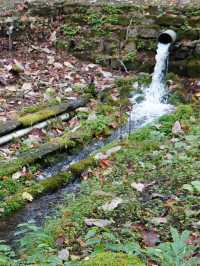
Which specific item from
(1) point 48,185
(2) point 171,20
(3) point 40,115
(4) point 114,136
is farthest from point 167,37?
(1) point 48,185

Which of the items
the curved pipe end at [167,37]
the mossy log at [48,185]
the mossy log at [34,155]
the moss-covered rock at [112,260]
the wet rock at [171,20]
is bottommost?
the mossy log at [48,185]

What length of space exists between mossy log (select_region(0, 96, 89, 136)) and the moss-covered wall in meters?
1.96

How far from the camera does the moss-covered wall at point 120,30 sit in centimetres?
970

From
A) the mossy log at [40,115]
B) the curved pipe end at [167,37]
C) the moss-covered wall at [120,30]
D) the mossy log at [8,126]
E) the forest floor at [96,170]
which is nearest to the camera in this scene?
the forest floor at [96,170]

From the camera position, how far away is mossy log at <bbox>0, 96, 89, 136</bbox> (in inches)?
283

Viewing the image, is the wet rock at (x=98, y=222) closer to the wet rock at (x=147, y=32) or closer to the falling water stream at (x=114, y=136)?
the falling water stream at (x=114, y=136)

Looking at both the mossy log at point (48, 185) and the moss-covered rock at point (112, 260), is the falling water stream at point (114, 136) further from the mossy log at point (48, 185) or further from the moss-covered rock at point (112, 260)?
the moss-covered rock at point (112, 260)

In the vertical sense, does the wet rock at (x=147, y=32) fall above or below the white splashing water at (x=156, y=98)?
above

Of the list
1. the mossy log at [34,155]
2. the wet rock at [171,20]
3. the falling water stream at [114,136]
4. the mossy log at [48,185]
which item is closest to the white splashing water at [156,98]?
the falling water stream at [114,136]

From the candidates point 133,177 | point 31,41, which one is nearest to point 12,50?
point 31,41

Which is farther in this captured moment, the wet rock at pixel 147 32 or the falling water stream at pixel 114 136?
the wet rock at pixel 147 32

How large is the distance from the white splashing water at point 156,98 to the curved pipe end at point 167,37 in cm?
9

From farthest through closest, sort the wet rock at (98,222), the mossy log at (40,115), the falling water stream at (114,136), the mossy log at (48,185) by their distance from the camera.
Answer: the mossy log at (40,115), the mossy log at (48,185), the falling water stream at (114,136), the wet rock at (98,222)

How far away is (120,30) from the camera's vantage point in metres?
10.5
